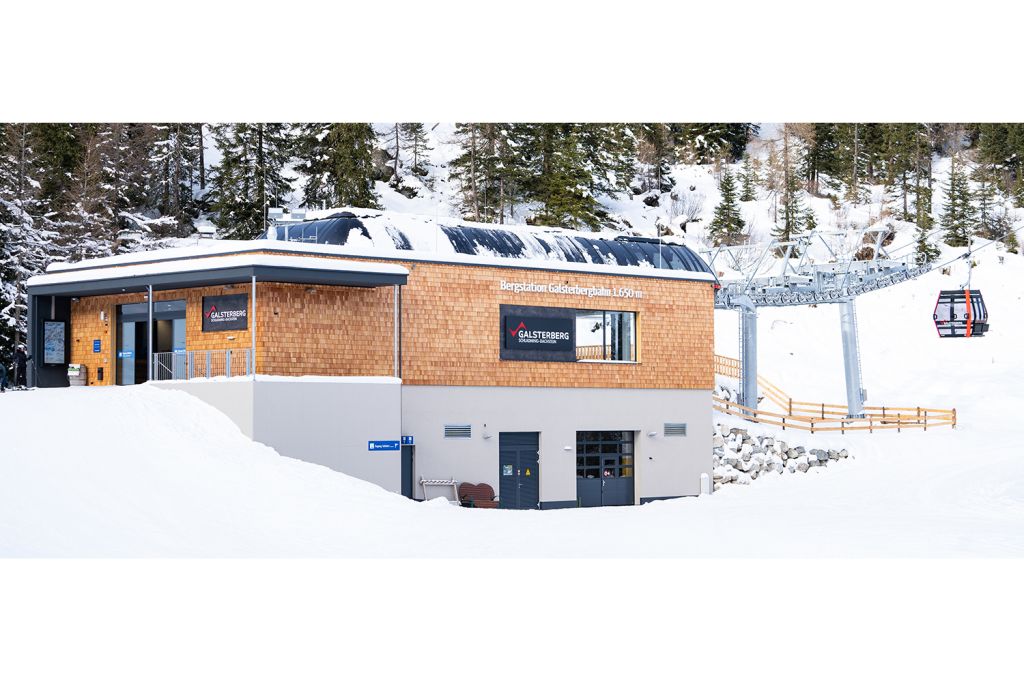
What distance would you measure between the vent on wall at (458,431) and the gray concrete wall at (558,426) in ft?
0.32

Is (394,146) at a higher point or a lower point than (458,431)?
higher

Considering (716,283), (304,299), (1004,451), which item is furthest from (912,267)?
(304,299)

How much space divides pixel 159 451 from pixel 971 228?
5339 cm

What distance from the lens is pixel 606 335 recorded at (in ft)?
105

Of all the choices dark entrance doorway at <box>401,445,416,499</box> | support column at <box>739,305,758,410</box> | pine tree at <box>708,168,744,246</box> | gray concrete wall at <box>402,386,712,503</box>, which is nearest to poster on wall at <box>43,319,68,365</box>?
gray concrete wall at <box>402,386,712,503</box>

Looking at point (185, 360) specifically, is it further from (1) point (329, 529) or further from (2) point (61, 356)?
(1) point (329, 529)

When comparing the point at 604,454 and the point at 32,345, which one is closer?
the point at 32,345

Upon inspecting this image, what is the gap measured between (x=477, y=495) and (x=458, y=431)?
1.53 metres

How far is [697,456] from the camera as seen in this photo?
33.5 meters

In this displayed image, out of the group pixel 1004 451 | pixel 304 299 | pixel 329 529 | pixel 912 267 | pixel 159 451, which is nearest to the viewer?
pixel 329 529

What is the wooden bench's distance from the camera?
93.8 feet

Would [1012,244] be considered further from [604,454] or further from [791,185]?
[604,454]

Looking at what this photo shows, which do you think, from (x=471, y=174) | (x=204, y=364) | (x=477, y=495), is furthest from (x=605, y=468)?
(x=471, y=174)
